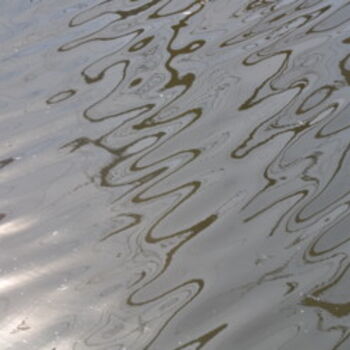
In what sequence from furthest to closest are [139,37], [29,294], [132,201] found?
[139,37], [132,201], [29,294]

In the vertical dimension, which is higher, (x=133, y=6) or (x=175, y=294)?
(x=133, y=6)

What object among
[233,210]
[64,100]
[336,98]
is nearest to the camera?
[233,210]

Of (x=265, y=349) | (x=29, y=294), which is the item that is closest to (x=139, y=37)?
(x=29, y=294)

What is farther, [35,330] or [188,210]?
[188,210]

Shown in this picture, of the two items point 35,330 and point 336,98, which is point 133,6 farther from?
point 35,330

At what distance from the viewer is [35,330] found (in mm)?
2412

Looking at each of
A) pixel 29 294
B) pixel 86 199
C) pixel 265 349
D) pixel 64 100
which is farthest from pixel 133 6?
pixel 265 349

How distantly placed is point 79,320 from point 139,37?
6.88 ft

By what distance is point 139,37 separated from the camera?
→ 167 inches

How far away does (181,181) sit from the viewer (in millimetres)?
2971

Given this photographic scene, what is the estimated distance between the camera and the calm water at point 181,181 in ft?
7.73

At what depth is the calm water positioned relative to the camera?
236 cm

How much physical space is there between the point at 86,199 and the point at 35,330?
68 centimetres

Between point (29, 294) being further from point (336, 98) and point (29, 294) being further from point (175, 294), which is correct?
point (336, 98)
